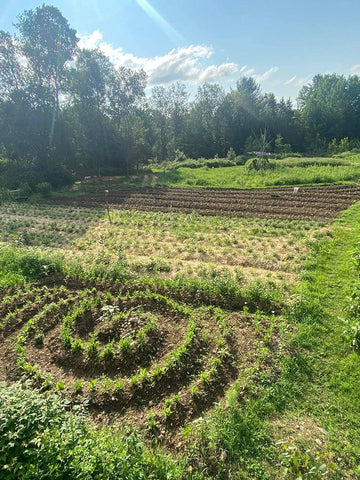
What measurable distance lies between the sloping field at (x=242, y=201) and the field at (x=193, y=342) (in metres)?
2.90

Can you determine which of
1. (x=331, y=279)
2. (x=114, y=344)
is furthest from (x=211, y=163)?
(x=114, y=344)

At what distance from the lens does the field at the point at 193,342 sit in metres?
3.74

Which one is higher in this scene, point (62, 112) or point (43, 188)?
point (62, 112)

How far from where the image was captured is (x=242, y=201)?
17.6 meters

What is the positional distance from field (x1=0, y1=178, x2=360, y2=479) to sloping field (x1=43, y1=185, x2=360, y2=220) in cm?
290

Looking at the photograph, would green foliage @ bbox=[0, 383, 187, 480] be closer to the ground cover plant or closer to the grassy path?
the grassy path

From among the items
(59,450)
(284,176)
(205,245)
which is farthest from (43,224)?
(284,176)

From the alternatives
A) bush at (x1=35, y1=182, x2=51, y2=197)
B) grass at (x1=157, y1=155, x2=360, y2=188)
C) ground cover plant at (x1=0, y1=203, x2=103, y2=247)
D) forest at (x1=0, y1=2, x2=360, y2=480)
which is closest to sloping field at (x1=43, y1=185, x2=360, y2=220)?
forest at (x1=0, y1=2, x2=360, y2=480)

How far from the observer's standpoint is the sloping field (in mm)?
14898

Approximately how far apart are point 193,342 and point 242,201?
44.5ft

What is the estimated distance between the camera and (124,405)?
438cm

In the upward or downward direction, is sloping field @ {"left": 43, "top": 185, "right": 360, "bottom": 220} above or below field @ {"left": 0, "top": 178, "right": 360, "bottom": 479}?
above

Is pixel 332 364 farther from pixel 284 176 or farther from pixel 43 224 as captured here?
pixel 284 176

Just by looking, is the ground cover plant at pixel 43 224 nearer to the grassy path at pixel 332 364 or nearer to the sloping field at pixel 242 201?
the sloping field at pixel 242 201
